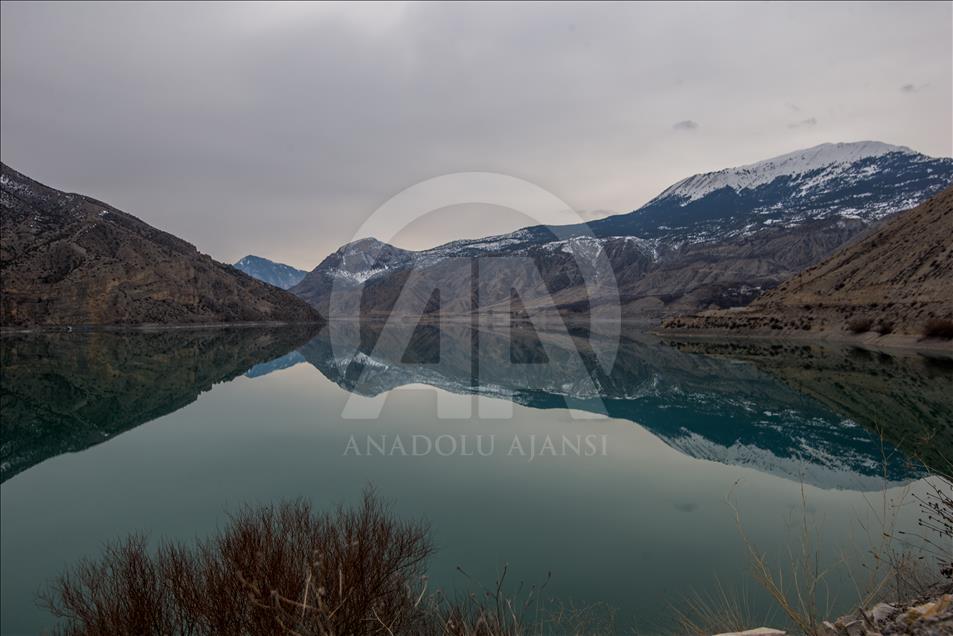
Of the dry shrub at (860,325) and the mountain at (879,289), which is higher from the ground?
the mountain at (879,289)

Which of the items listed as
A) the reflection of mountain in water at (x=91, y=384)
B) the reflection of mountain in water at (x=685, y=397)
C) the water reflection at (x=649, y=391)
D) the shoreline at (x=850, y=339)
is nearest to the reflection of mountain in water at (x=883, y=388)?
the water reflection at (x=649, y=391)

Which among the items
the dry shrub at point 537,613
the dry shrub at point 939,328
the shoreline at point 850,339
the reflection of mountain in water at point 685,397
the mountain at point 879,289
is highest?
the mountain at point 879,289

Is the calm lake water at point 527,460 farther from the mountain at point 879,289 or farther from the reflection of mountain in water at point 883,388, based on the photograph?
the mountain at point 879,289

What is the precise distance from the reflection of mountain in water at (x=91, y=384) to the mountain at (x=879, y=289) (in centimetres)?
6032

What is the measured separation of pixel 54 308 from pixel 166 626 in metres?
117

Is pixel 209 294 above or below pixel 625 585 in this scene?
above

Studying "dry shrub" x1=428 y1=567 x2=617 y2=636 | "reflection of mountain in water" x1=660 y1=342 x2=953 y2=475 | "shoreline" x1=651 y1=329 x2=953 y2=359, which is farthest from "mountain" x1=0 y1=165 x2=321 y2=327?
"dry shrub" x1=428 y1=567 x2=617 y2=636

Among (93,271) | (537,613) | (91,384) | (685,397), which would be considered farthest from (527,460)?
(93,271)

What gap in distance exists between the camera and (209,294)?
129 meters

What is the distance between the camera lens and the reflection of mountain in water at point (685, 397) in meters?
19.2

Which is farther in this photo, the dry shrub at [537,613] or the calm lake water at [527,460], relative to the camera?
the calm lake water at [527,460]

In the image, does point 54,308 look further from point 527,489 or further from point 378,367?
point 527,489

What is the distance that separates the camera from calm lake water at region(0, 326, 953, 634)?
10.7 meters

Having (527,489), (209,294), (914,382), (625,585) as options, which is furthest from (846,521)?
(209,294)
